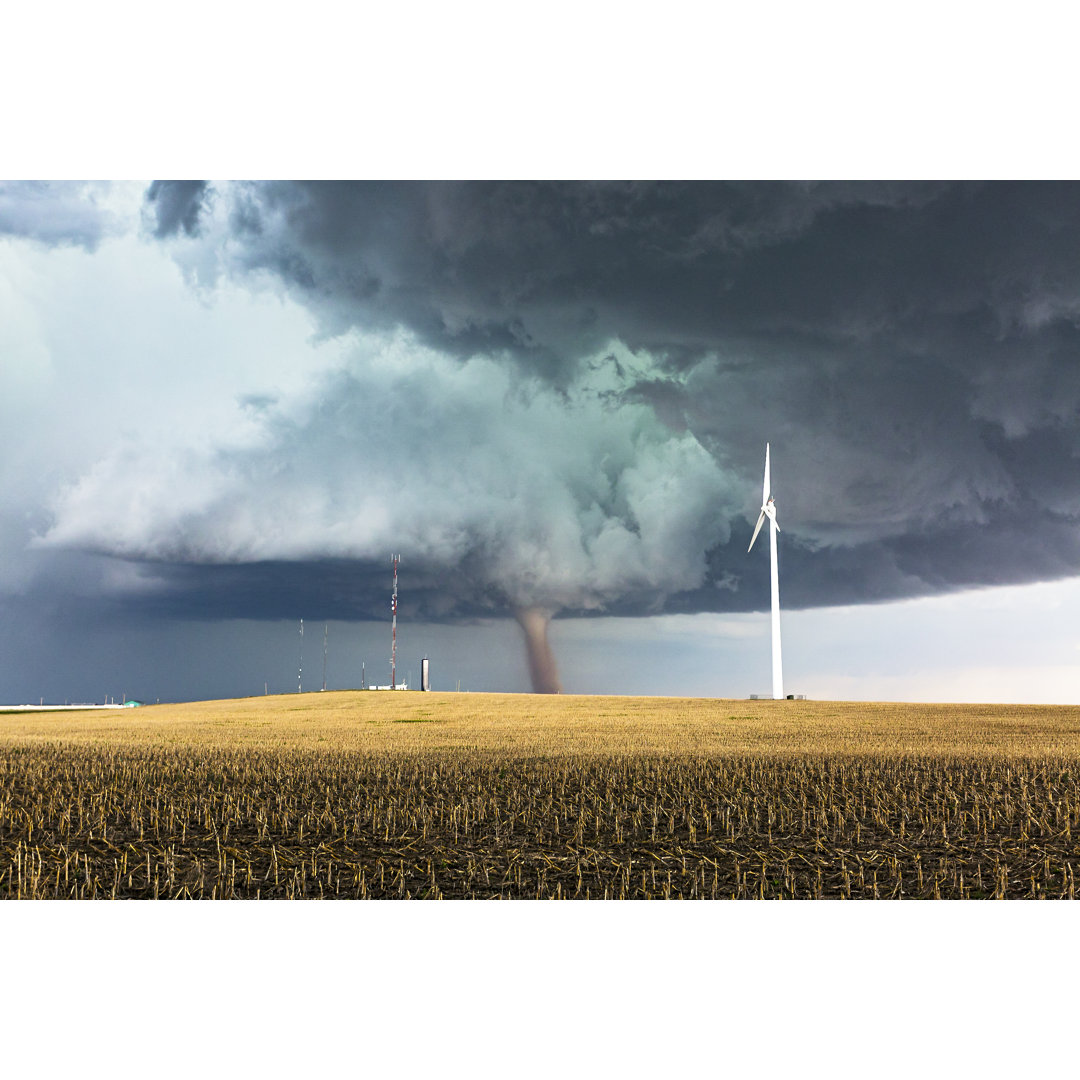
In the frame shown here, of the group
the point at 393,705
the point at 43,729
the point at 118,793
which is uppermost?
the point at 393,705

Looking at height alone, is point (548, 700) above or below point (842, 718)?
above

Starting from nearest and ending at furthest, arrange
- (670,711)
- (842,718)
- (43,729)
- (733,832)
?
(733,832), (43,729), (842,718), (670,711)

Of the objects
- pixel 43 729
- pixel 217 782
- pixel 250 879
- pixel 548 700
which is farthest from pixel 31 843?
pixel 548 700

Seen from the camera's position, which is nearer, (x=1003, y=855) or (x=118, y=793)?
(x=1003, y=855)

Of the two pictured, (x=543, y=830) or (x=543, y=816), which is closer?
(x=543, y=830)

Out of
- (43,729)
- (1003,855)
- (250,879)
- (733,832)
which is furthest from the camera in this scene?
(43,729)

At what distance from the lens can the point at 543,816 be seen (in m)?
12.3

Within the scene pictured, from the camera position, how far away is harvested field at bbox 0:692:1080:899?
9.08 metres

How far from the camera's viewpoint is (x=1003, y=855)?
33.0 feet

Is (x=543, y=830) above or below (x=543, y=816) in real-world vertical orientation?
below

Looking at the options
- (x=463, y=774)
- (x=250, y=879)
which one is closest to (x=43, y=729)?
(x=463, y=774)

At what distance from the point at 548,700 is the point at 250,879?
39247 mm

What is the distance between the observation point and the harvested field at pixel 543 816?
9.08 meters

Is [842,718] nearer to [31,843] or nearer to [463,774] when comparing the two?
[463,774]
